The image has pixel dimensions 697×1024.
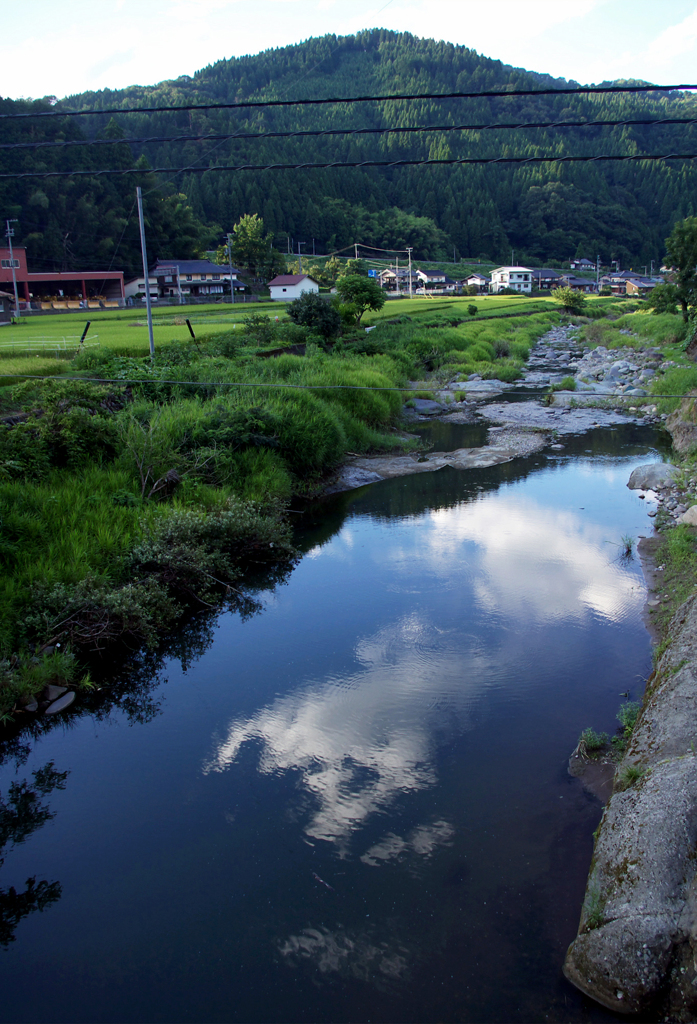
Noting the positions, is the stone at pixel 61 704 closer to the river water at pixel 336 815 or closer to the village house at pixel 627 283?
the river water at pixel 336 815

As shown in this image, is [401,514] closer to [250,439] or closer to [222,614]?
[250,439]

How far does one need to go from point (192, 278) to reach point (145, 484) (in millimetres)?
58676

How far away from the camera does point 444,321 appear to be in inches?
1847

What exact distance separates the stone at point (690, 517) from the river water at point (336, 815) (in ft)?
6.75

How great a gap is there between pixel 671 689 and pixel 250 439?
11.6 m

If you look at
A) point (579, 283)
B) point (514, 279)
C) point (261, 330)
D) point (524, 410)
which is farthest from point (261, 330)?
point (579, 283)

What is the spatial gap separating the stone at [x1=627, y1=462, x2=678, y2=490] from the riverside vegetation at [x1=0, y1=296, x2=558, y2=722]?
302 inches

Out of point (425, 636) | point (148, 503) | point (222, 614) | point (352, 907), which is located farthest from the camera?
point (148, 503)

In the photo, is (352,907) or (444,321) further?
(444,321)

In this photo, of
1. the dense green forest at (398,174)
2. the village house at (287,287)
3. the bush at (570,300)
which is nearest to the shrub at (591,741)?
the village house at (287,287)

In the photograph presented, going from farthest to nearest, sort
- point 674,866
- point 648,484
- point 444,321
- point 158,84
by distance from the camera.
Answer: point 158,84
point 444,321
point 648,484
point 674,866

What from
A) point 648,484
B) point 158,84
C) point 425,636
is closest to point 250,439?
point 425,636

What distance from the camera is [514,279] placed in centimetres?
9888

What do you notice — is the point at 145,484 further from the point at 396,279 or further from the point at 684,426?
the point at 396,279
